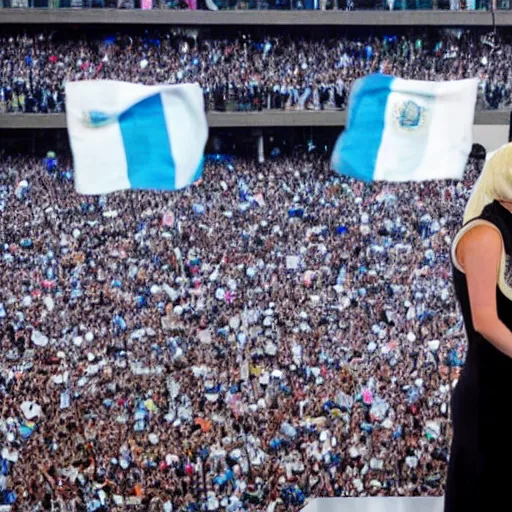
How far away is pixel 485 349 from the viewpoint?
3.03 feet

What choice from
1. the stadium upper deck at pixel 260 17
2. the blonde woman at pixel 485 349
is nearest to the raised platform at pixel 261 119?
the stadium upper deck at pixel 260 17

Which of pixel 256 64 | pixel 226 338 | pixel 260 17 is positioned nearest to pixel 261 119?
pixel 256 64

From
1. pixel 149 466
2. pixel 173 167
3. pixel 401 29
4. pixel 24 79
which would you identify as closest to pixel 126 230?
pixel 173 167

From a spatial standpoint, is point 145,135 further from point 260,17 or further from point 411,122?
point 411,122

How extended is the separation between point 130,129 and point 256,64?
50 cm

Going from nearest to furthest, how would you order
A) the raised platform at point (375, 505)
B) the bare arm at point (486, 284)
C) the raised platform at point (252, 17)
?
the bare arm at point (486, 284)
the raised platform at point (375, 505)
the raised platform at point (252, 17)

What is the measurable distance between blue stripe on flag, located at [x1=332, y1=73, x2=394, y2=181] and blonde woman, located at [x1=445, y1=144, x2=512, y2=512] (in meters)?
1.94

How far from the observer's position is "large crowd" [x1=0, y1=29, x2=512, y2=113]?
2848 millimetres

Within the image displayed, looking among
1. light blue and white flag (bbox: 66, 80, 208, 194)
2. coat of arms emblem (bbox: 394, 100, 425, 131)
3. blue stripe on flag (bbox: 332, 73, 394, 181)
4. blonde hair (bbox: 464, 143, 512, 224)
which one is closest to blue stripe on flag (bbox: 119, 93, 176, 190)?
light blue and white flag (bbox: 66, 80, 208, 194)

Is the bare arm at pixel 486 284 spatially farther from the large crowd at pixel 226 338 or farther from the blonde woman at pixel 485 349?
the large crowd at pixel 226 338

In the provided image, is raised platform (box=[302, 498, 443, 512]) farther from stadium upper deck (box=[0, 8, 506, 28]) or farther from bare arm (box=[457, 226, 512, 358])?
stadium upper deck (box=[0, 8, 506, 28])

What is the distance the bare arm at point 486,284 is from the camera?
0.85 m

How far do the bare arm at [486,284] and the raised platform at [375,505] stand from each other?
2.01 ft

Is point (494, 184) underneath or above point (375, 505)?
above
